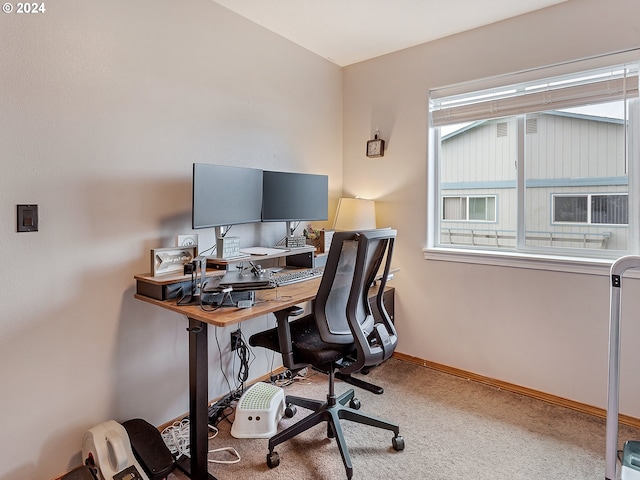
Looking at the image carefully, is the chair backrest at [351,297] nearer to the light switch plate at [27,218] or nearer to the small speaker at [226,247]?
the small speaker at [226,247]

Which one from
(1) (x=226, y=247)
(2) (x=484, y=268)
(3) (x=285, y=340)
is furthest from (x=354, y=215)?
(3) (x=285, y=340)

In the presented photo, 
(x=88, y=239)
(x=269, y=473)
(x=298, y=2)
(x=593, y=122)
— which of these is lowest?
(x=269, y=473)

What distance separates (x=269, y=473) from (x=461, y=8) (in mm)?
2745

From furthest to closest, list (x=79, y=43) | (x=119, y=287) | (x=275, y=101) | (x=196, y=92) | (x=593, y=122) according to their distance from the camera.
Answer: (x=275, y=101), (x=593, y=122), (x=196, y=92), (x=119, y=287), (x=79, y=43)

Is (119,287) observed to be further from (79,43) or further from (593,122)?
(593,122)

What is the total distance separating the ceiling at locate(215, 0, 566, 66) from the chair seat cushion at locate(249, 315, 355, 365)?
6.18ft

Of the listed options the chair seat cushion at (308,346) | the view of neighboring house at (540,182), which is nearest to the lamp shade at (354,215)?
the view of neighboring house at (540,182)

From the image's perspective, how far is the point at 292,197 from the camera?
245 cm

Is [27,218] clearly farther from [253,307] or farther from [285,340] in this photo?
[285,340]

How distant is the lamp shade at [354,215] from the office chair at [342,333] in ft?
3.00

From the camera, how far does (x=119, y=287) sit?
71.4 inches

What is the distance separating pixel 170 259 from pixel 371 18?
1914 mm

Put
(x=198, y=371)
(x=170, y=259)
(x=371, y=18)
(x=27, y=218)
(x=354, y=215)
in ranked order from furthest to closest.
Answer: (x=354, y=215) → (x=371, y=18) → (x=170, y=259) → (x=198, y=371) → (x=27, y=218)

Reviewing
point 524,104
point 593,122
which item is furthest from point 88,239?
point 593,122
